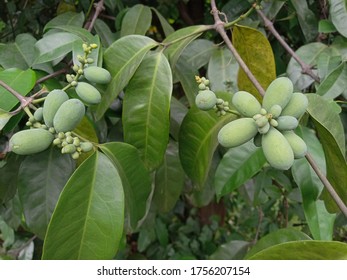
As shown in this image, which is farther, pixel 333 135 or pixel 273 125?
pixel 333 135

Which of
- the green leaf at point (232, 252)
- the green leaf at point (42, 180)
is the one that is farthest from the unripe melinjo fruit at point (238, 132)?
the green leaf at point (232, 252)

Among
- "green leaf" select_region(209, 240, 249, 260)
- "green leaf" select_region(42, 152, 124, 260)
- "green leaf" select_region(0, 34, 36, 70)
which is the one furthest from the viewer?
"green leaf" select_region(209, 240, 249, 260)

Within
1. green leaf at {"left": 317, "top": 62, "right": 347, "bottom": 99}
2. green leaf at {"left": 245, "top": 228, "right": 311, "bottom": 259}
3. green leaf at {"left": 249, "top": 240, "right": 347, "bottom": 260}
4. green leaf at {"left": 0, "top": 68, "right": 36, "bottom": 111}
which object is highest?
green leaf at {"left": 0, "top": 68, "right": 36, "bottom": 111}

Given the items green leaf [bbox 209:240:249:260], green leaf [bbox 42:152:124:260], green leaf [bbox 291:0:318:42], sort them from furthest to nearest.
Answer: green leaf [bbox 209:240:249:260]
green leaf [bbox 291:0:318:42]
green leaf [bbox 42:152:124:260]

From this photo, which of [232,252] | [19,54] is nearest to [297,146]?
[19,54]

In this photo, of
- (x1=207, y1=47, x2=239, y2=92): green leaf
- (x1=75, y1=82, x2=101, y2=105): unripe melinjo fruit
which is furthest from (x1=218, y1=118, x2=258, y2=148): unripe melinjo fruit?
(x1=207, y1=47, x2=239, y2=92): green leaf

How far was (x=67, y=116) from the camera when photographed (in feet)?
1.99

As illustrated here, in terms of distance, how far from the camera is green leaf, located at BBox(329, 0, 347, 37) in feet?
3.28

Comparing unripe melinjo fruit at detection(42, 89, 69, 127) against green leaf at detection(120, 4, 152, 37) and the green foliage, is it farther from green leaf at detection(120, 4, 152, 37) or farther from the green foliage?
green leaf at detection(120, 4, 152, 37)

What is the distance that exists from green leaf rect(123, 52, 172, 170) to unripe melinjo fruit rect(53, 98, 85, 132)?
0.19m

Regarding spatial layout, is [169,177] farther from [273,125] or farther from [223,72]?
[273,125]

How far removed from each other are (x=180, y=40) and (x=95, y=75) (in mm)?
219

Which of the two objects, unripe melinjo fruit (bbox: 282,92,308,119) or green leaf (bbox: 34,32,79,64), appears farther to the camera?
green leaf (bbox: 34,32,79,64)

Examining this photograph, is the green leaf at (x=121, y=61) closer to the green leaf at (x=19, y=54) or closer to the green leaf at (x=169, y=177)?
the green leaf at (x=19, y=54)
